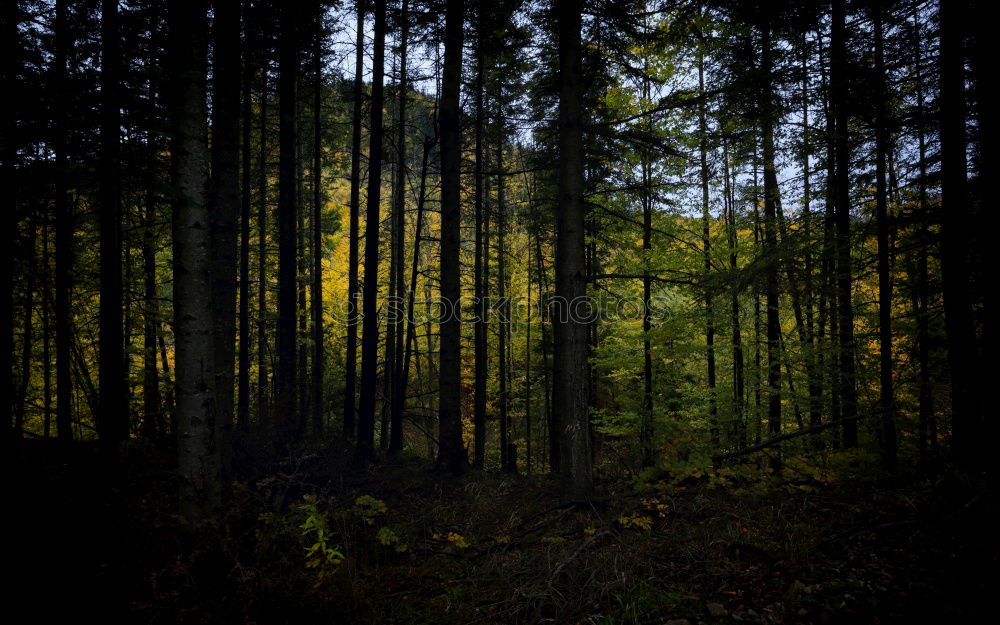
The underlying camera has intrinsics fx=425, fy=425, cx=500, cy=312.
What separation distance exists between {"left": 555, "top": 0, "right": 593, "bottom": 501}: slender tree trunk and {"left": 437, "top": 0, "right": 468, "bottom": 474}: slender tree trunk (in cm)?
321

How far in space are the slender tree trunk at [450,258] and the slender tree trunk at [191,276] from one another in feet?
17.2

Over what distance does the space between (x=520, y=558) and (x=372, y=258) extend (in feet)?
25.3

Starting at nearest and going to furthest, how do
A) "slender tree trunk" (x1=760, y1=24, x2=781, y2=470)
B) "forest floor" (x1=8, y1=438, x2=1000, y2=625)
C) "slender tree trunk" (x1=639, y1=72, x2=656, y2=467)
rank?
"forest floor" (x1=8, y1=438, x2=1000, y2=625) < "slender tree trunk" (x1=760, y1=24, x2=781, y2=470) < "slender tree trunk" (x1=639, y1=72, x2=656, y2=467)

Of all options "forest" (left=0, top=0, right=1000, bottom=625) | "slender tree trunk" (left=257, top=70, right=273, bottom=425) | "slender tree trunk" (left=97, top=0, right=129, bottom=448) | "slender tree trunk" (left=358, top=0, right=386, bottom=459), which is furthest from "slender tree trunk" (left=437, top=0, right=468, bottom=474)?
"slender tree trunk" (left=257, top=70, right=273, bottom=425)

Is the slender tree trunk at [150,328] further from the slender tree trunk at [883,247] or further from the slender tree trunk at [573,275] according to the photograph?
the slender tree trunk at [883,247]

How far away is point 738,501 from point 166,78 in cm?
994

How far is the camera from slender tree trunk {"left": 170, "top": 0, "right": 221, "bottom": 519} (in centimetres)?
466

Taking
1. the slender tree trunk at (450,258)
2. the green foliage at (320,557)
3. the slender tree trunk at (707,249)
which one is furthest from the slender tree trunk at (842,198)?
the green foliage at (320,557)

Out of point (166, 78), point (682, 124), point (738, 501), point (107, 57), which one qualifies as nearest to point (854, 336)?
point (738, 501)

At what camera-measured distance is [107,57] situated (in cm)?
688

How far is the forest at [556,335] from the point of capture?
4312 mm

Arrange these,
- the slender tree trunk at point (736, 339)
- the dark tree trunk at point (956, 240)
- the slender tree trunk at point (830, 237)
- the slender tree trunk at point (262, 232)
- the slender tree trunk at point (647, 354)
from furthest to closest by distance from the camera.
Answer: the slender tree trunk at point (262, 232) < the slender tree trunk at point (647, 354) < the slender tree trunk at point (736, 339) < the slender tree trunk at point (830, 237) < the dark tree trunk at point (956, 240)

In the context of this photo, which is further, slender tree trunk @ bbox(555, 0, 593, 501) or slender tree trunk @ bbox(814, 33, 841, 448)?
slender tree trunk @ bbox(814, 33, 841, 448)

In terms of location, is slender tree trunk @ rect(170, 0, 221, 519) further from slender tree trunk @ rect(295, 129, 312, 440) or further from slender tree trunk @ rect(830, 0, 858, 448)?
slender tree trunk @ rect(830, 0, 858, 448)
